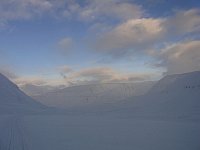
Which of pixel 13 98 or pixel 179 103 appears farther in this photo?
pixel 13 98

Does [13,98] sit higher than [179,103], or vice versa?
[13,98]

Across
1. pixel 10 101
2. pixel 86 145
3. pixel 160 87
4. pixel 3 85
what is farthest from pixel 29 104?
pixel 86 145

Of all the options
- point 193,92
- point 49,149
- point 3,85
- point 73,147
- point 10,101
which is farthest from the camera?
point 3,85

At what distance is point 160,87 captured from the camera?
15462 centimetres

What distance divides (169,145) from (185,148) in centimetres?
154

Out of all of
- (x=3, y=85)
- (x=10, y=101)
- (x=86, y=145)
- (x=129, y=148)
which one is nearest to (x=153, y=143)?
(x=129, y=148)

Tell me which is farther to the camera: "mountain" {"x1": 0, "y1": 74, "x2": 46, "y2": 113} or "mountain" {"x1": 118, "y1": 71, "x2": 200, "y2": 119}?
"mountain" {"x1": 0, "y1": 74, "x2": 46, "y2": 113}

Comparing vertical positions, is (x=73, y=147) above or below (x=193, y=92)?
below

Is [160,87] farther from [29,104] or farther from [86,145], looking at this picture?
[86,145]

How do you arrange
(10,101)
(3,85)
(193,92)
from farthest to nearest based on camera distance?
(3,85)
(10,101)
(193,92)

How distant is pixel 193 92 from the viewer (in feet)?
348

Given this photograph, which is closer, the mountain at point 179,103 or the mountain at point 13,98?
the mountain at point 179,103

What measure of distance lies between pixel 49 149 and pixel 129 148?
5227 mm

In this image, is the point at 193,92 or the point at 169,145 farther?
the point at 193,92
